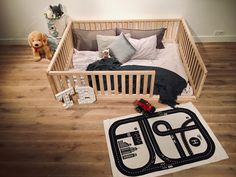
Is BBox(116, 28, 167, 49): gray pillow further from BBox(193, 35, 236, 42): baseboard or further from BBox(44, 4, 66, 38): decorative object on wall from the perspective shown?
BBox(44, 4, 66, 38): decorative object on wall

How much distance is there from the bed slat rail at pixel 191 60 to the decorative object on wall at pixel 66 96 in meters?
1.39

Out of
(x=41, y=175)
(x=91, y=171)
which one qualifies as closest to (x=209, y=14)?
(x=91, y=171)

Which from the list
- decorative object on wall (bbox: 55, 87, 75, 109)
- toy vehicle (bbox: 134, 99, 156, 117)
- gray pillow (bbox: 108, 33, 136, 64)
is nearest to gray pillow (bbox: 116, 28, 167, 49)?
gray pillow (bbox: 108, 33, 136, 64)

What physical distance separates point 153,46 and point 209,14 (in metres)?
1.06

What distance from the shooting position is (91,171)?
1.77m

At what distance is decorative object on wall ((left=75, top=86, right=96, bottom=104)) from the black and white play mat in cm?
34

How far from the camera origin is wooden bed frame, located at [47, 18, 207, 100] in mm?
2100

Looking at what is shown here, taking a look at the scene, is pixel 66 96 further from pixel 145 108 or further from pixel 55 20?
pixel 55 20

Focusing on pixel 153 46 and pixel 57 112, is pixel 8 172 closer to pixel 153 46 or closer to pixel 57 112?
pixel 57 112

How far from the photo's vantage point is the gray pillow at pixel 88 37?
279cm

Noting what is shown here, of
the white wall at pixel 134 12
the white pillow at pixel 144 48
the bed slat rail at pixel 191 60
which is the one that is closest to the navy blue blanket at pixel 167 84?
the bed slat rail at pixel 191 60

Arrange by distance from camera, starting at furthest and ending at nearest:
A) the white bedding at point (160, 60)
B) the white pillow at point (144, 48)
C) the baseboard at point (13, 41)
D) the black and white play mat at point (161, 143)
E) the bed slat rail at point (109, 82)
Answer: the baseboard at point (13, 41), the white pillow at point (144, 48), the white bedding at point (160, 60), the bed slat rail at point (109, 82), the black and white play mat at point (161, 143)

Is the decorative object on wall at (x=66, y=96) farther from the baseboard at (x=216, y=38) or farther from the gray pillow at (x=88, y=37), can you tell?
the baseboard at (x=216, y=38)

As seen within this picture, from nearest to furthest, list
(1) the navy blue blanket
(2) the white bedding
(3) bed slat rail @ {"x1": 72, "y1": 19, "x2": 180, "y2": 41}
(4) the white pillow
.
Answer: (1) the navy blue blanket → (2) the white bedding → (4) the white pillow → (3) bed slat rail @ {"x1": 72, "y1": 19, "x2": 180, "y2": 41}
